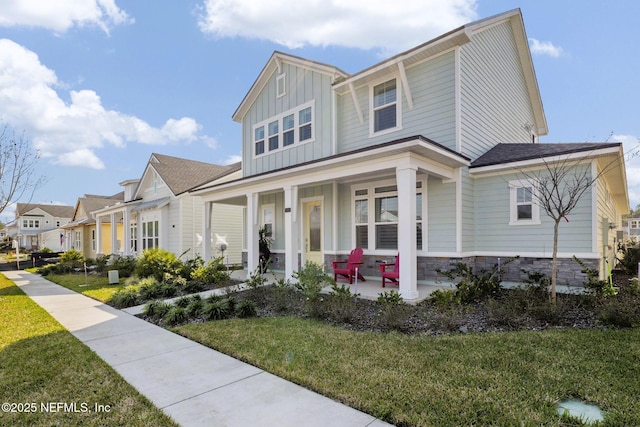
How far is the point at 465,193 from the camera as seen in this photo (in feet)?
28.4

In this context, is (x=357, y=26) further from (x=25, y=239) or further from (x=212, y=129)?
(x=25, y=239)

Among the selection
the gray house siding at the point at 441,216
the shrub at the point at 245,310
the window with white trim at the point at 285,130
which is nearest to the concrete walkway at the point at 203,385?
the shrub at the point at 245,310

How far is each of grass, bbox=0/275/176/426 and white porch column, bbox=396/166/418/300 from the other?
5.05m

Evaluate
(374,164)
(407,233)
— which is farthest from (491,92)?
(407,233)

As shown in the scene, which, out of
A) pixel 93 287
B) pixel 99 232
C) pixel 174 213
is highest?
pixel 174 213

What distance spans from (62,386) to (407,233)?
19.1 feet

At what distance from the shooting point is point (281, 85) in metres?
12.4

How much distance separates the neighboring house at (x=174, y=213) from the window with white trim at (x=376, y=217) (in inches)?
323

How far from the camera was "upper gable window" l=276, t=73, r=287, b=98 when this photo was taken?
40.0 feet

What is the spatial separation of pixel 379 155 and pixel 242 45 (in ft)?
33.1

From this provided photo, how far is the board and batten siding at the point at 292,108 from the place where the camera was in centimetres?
1093

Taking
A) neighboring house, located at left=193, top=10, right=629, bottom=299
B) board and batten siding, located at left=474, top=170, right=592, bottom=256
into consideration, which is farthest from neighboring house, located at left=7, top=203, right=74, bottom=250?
board and batten siding, located at left=474, top=170, right=592, bottom=256

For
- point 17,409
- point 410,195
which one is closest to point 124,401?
point 17,409

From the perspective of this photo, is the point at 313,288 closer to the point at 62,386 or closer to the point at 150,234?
the point at 62,386
